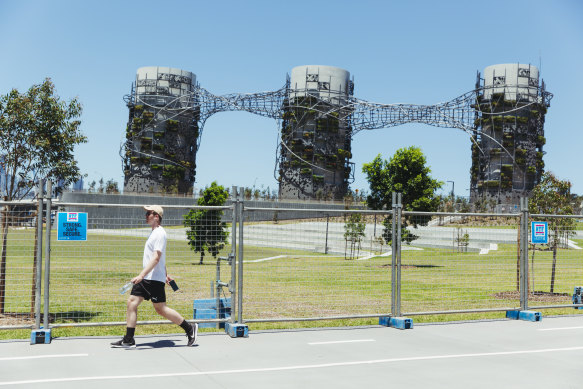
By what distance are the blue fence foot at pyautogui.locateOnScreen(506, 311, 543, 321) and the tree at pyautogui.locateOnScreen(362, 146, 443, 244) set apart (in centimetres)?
1666

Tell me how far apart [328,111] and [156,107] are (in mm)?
25736

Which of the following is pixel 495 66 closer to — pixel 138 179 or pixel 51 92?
pixel 138 179

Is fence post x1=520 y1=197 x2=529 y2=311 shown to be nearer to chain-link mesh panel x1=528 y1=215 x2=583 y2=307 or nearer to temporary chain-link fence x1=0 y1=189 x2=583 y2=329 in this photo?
temporary chain-link fence x1=0 y1=189 x2=583 y2=329

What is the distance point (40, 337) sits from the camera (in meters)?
8.36

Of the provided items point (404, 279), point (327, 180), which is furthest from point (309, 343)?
point (327, 180)

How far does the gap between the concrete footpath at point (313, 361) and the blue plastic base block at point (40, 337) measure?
98 millimetres

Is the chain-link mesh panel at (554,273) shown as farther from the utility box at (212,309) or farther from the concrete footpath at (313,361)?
the utility box at (212,309)

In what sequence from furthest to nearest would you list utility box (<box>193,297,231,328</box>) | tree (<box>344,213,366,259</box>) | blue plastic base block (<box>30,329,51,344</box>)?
tree (<box>344,213,366,259</box>)
utility box (<box>193,297,231,328</box>)
blue plastic base block (<box>30,329,51,344</box>)

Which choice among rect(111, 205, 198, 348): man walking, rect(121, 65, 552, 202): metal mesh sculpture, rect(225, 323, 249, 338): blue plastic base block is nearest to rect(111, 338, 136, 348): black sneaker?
rect(111, 205, 198, 348): man walking

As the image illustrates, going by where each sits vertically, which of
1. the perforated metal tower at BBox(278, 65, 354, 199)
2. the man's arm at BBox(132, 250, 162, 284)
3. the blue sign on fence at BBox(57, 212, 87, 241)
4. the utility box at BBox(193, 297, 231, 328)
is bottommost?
the utility box at BBox(193, 297, 231, 328)

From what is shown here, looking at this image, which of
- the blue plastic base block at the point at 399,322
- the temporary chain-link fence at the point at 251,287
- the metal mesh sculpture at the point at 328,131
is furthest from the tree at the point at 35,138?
the metal mesh sculpture at the point at 328,131

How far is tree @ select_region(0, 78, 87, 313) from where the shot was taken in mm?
11562

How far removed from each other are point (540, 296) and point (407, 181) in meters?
12.9

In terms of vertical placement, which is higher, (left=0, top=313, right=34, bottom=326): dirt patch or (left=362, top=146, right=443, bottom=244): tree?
(left=362, top=146, right=443, bottom=244): tree
